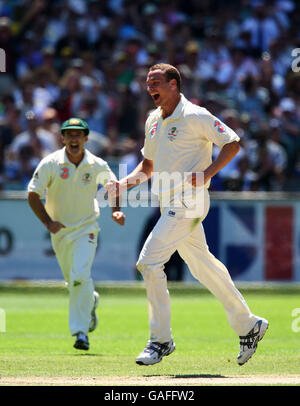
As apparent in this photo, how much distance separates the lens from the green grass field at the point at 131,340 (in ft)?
27.4

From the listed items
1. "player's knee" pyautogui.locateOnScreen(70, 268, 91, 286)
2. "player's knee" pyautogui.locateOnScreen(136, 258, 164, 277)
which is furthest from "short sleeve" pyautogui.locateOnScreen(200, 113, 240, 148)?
"player's knee" pyautogui.locateOnScreen(70, 268, 91, 286)

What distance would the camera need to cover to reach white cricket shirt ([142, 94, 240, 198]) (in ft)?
28.0

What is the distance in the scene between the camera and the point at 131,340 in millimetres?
10828

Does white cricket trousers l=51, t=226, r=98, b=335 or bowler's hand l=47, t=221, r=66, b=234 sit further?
white cricket trousers l=51, t=226, r=98, b=335

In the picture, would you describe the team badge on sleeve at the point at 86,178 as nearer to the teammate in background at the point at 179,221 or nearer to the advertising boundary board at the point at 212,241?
the teammate in background at the point at 179,221

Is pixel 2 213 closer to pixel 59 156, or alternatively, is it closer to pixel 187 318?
pixel 187 318

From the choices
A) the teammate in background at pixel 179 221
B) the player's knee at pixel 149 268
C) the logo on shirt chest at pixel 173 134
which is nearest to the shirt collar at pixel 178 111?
the teammate in background at pixel 179 221

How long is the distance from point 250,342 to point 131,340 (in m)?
2.43

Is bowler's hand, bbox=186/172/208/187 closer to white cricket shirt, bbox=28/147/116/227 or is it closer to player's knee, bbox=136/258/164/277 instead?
player's knee, bbox=136/258/164/277

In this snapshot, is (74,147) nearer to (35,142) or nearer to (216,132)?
(216,132)

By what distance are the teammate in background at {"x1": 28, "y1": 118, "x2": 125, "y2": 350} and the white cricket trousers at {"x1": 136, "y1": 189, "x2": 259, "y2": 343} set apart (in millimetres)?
1701

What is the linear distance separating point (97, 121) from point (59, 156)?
9.08 metres

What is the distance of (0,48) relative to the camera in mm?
20766

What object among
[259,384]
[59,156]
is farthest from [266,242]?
[259,384]
